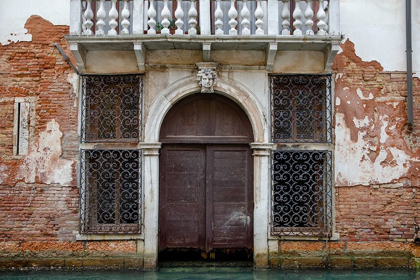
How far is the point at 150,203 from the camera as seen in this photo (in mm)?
6559

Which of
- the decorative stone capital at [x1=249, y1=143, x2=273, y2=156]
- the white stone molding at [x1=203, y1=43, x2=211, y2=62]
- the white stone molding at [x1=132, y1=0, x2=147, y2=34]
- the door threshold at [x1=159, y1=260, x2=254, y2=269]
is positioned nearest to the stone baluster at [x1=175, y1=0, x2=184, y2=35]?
the white stone molding at [x1=203, y1=43, x2=211, y2=62]

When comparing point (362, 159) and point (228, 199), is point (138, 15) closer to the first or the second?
point (228, 199)

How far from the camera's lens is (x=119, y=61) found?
6.71 metres

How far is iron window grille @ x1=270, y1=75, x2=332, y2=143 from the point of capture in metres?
6.68

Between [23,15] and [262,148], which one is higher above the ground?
[23,15]

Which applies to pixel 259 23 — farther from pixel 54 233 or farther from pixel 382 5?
pixel 54 233

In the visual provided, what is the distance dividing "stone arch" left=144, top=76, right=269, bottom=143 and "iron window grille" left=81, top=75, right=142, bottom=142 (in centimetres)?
28

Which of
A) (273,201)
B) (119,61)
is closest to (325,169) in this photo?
(273,201)

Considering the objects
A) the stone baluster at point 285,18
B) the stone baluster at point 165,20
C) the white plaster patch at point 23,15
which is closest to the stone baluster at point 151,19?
the stone baluster at point 165,20

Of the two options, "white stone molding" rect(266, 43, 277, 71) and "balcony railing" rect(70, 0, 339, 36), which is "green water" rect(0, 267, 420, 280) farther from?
"balcony railing" rect(70, 0, 339, 36)

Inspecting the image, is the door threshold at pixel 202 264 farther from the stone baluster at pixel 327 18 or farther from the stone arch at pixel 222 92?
the stone baluster at pixel 327 18

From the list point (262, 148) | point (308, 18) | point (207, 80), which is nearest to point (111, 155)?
point (207, 80)

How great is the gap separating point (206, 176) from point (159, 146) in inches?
35.2

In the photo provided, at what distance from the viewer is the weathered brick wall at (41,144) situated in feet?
21.6
